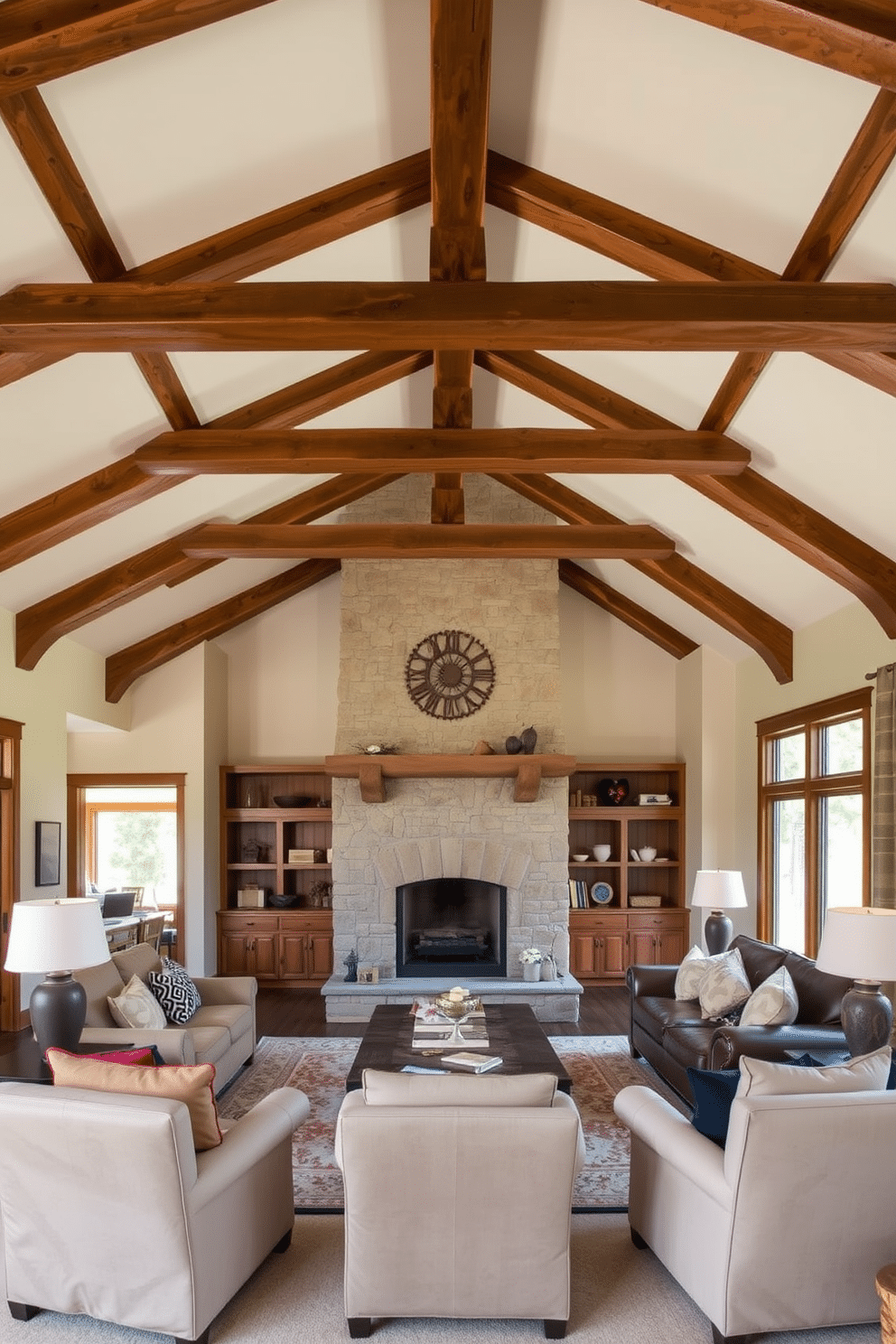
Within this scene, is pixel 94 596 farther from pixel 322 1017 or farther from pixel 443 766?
pixel 322 1017

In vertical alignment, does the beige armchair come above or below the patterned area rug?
Result: above

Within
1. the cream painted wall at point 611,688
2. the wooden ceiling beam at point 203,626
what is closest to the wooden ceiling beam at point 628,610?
the cream painted wall at point 611,688

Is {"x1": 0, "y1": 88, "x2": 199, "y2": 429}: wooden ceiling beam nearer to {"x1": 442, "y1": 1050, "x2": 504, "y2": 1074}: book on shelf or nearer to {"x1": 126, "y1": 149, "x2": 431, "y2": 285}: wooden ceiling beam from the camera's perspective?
{"x1": 126, "y1": 149, "x2": 431, "y2": 285}: wooden ceiling beam

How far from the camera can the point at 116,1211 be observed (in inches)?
128

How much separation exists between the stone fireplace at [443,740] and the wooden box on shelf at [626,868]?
1.18m

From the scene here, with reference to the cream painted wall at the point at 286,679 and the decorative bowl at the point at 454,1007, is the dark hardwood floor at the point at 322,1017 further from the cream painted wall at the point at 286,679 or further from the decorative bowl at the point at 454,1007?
the cream painted wall at the point at 286,679

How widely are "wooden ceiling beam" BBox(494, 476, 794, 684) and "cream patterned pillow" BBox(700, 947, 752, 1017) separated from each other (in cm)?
273

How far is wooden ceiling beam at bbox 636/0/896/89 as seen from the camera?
10.5 ft

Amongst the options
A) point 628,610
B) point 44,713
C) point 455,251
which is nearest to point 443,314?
point 455,251

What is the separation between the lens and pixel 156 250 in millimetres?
4684

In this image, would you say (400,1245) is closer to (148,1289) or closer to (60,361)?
(148,1289)

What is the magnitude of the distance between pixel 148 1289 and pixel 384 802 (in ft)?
19.0

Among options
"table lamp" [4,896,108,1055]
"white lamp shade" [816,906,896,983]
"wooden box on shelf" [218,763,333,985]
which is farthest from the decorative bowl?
"wooden box on shelf" [218,763,333,985]

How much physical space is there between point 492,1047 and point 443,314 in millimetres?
3596
